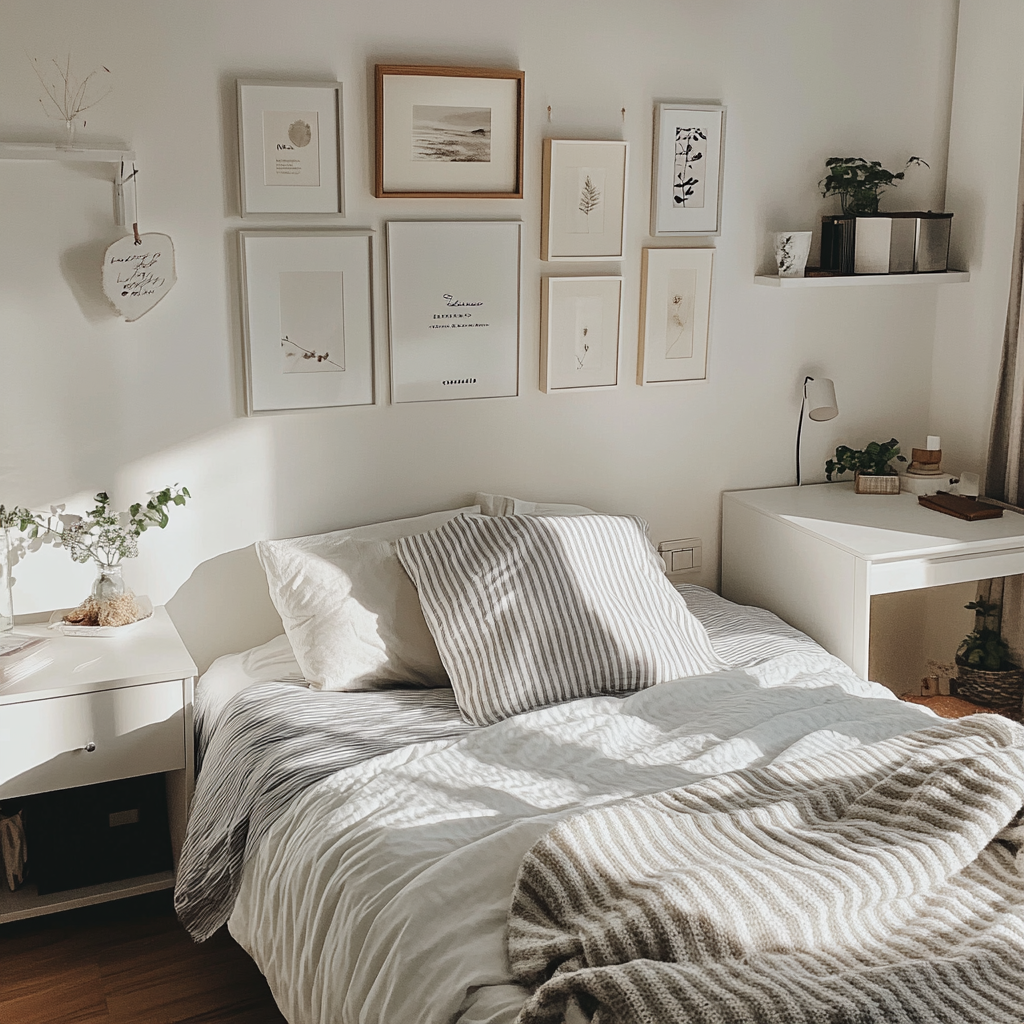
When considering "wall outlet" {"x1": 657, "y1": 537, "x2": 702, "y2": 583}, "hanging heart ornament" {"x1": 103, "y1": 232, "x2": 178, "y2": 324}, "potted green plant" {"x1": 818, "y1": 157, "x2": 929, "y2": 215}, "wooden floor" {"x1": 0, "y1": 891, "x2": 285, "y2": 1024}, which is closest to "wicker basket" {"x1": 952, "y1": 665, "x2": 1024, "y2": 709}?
"wall outlet" {"x1": 657, "y1": 537, "x2": 702, "y2": 583}

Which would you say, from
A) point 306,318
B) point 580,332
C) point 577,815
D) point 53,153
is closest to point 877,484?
point 580,332

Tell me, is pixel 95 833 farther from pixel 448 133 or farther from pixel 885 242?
pixel 885 242

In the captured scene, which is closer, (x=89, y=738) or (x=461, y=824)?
(x=461, y=824)

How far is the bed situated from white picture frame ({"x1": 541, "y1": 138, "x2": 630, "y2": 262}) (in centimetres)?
67

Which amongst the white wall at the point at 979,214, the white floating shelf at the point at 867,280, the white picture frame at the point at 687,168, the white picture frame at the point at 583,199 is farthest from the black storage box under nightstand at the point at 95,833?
the white wall at the point at 979,214

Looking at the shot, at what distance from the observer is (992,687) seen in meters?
3.09

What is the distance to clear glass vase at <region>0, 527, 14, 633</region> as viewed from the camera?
242 cm

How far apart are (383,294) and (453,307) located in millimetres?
177

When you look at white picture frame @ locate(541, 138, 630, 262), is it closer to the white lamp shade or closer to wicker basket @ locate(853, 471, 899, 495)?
the white lamp shade

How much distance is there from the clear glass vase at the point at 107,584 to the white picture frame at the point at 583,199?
1284 mm

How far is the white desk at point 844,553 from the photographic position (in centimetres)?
269

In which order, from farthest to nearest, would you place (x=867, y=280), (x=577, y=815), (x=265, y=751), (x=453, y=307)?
(x=867, y=280) < (x=453, y=307) < (x=265, y=751) < (x=577, y=815)

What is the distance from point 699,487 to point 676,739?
1.14 metres

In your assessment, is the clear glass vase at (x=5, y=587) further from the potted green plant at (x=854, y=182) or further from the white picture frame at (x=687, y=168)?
the potted green plant at (x=854, y=182)
